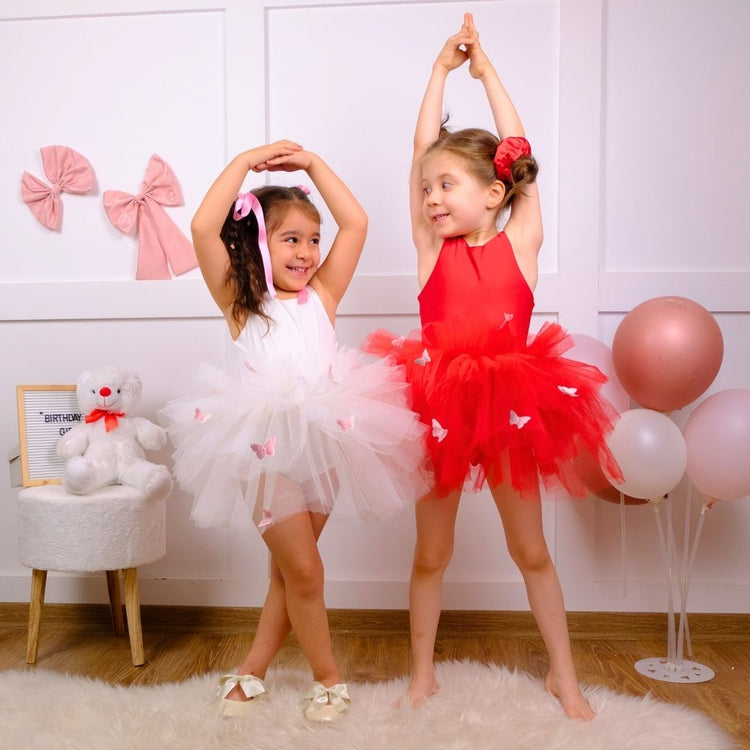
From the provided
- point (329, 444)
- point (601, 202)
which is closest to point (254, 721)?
point (329, 444)

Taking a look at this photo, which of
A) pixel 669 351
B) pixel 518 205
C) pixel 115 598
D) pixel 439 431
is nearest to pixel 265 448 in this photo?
pixel 439 431

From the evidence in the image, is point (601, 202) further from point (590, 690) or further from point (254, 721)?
point (254, 721)

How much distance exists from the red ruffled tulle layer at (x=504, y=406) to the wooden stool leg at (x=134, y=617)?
3.32ft

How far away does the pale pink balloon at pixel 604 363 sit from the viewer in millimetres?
2256

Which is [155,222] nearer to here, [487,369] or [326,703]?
[487,369]

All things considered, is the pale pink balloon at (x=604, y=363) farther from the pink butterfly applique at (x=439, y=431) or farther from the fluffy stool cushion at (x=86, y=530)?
the fluffy stool cushion at (x=86, y=530)

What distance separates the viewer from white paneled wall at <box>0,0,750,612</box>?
8.24 feet

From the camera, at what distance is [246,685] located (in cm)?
191

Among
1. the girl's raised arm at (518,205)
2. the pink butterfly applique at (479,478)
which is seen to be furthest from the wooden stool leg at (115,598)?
the girl's raised arm at (518,205)

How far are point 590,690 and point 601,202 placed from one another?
1.39m

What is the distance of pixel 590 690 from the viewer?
2.02 meters

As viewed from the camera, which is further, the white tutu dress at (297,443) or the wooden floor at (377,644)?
the wooden floor at (377,644)

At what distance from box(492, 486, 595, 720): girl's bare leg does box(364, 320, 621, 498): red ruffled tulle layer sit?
75 millimetres

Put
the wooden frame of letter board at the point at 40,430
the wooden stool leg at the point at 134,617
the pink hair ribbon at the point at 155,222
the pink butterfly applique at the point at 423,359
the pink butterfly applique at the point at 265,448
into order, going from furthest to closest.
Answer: the pink hair ribbon at the point at 155,222
the wooden frame of letter board at the point at 40,430
the wooden stool leg at the point at 134,617
the pink butterfly applique at the point at 423,359
the pink butterfly applique at the point at 265,448
